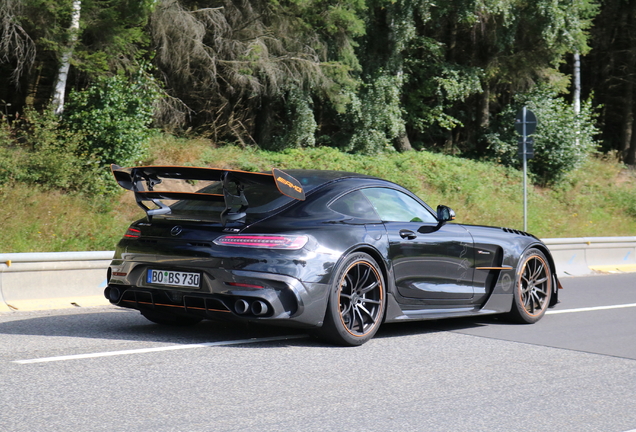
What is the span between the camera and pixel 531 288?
7.91 m

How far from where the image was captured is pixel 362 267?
624 centimetres

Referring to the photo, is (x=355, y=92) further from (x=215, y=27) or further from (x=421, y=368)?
(x=421, y=368)

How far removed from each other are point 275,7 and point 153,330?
51.3 feet

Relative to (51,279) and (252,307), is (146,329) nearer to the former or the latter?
(252,307)

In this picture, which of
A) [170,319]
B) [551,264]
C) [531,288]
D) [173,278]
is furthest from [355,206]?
[551,264]

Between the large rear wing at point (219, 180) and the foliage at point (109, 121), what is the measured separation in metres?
10.2

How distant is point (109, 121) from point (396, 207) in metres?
11.0

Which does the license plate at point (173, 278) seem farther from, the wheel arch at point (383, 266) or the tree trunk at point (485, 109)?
the tree trunk at point (485, 109)

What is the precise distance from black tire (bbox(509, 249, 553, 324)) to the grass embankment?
7029 mm

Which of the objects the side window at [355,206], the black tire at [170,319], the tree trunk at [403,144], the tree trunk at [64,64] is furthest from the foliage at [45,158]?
the tree trunk at [403,144]

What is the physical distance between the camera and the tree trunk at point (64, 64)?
1580 cm

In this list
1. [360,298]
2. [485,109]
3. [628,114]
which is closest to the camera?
[360,298]

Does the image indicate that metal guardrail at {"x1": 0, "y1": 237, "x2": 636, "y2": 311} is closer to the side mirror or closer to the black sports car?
the black sports car

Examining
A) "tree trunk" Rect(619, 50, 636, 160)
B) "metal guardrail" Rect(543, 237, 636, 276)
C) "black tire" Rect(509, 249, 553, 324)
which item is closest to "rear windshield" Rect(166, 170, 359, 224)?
"black tire" Rect(509, 249, 553, 324)
